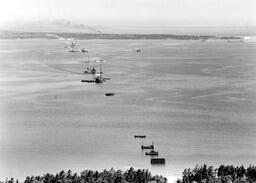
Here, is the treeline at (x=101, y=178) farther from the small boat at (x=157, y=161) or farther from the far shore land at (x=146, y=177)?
the small boat at (x=157, y=161)

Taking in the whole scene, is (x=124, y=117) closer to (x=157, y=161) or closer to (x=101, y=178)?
(x=157, y=161)

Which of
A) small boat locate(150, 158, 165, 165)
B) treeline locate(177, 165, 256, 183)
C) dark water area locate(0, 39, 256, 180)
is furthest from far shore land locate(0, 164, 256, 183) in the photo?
small boat locate(150, 158, 165, 165)

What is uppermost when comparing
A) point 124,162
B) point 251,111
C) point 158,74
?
point 158,74

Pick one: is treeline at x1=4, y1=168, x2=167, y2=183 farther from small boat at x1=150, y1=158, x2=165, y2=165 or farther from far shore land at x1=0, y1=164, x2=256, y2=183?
small boat at x1=150, y1=158, x2=165, y2=165

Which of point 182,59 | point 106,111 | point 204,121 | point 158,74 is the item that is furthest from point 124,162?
point 182,59

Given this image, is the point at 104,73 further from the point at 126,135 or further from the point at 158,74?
the point at 126,135

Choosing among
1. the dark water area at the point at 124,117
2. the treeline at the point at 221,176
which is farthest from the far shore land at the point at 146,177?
the dark water area at the point at 124,117
